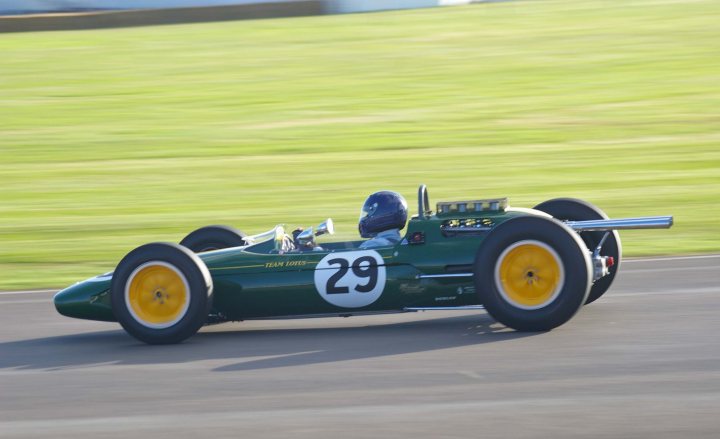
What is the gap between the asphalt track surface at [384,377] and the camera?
559 cm

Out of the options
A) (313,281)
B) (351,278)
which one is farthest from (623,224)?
(313,281)

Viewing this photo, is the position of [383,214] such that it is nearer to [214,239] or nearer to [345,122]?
[214,239]

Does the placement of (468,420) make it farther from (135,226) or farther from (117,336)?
(135,226)

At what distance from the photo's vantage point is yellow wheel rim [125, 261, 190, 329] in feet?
24.7

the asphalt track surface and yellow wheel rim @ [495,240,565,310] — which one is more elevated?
yellow wheel rim @ [495,240,565,310]

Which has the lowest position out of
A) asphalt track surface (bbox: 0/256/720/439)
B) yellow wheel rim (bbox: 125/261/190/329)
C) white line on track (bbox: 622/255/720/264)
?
asphalt track surface (bbox: 0/256/720/439)

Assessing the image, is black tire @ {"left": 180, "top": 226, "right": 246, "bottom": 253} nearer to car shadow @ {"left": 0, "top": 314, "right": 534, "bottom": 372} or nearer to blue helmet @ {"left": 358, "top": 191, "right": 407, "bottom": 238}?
car shadow @ {"left": 0, "top": 314, "right": 534, "bottom": 372}

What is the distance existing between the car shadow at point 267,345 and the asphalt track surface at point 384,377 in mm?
15

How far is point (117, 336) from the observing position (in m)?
8.21

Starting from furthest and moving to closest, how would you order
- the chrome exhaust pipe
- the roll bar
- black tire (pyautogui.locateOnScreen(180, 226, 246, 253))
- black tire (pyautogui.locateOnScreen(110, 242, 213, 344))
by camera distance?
black tire (pyautogui.locateOnScreen(180, 226, 246, 253)) → the roll bar → the chrome exhaust pipe → black tire (pyautogui.locateOnScreen(110, 242, 213, 344))

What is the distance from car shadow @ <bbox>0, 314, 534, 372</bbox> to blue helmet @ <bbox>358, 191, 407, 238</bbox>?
70 cm

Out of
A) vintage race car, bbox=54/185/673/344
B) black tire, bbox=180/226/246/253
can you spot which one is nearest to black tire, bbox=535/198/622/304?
vintage race car, bbox=54/185/673/344

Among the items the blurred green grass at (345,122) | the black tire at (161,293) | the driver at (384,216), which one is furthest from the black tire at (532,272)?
the blurred green grass at (345,122)

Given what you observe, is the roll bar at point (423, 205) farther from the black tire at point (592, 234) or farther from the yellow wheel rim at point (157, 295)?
the yellow wheel rim at point (157, 295)
